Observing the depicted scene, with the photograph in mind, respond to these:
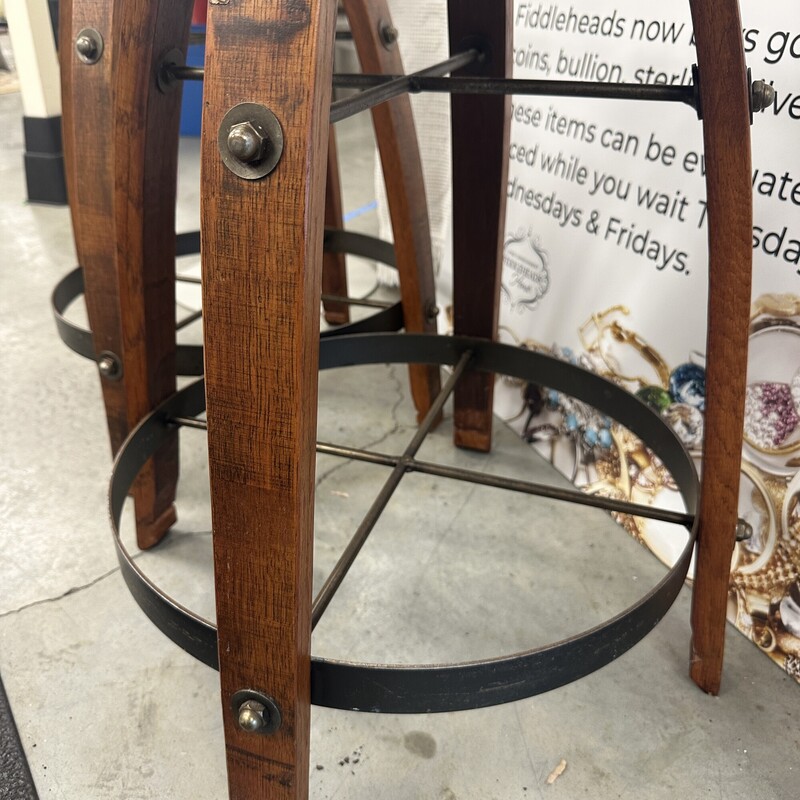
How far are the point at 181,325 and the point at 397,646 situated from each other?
0.66 metres

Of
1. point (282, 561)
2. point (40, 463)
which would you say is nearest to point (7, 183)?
point (40, 463)

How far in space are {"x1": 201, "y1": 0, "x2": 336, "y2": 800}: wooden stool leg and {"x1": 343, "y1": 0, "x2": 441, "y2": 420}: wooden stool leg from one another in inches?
25.2

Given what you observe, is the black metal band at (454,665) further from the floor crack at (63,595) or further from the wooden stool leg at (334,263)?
the wooden stool leg at (334,263)

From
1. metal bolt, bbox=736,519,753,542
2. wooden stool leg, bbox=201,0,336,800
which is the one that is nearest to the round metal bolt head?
wooden stool leg, bbox=201,0,336,800

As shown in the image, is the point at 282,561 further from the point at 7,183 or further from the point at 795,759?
the point at 7,183

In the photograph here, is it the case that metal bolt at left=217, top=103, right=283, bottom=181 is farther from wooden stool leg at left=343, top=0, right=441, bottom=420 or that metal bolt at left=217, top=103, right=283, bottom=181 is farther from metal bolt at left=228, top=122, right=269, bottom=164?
wooden stool leg at left=343, top=0, right=441, bottom=420

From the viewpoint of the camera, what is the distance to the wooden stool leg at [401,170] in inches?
41.4

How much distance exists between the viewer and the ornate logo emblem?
1.29 meters

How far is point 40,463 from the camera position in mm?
1313

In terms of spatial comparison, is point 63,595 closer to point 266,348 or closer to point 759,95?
point 266,348

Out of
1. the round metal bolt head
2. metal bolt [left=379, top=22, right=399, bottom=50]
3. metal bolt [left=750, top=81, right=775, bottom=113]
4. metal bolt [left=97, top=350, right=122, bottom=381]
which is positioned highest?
metal bolt [left=379, top=22, right=399, bottom=50]

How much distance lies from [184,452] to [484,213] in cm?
64

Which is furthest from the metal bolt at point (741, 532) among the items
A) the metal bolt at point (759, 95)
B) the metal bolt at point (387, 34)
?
the metal bolt at point (387, 34)

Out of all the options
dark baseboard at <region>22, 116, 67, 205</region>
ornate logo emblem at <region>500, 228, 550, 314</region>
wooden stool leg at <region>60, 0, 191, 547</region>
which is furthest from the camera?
dark baseboard at <region>22, 116, 67, 205</region>
